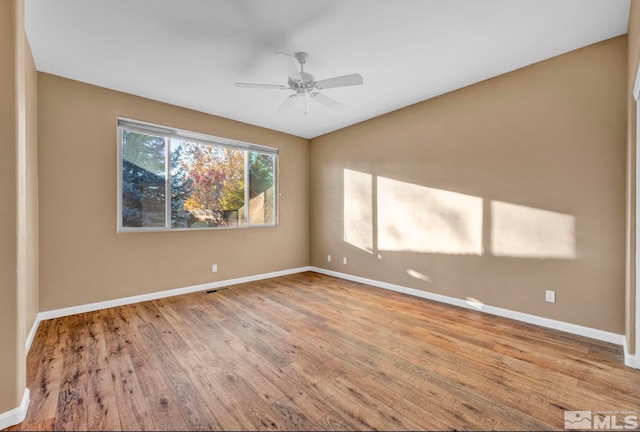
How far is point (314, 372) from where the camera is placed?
2.08 meters

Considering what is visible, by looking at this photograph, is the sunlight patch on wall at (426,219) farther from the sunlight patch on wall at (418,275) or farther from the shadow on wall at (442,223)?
the sunlight patch on wall at (418,275)

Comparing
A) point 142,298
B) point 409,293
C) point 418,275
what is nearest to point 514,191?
point 418,275

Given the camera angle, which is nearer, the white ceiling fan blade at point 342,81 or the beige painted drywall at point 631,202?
the beige painted drywall at point 631,202

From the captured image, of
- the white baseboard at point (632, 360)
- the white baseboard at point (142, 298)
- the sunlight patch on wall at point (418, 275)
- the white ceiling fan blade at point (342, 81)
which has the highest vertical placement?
the white ceiling fan blade at point (342, 81)

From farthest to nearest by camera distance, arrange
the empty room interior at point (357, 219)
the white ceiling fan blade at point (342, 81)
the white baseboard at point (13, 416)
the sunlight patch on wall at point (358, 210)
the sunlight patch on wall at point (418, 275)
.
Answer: the sunlight patch on wall at point (358, 210), the sunlight patch on wall at point (418, 275), the white ceiling fan blade at point (342, 81), the empty room interior at point (357, 219), the white baseboard at point (13, 416)

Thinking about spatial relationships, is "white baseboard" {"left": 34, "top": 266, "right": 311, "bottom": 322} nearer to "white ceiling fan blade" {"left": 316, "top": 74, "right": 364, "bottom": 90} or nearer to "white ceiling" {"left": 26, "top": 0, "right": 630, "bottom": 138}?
"white ceiling" {"left": 26, "top": 0, "right": 630, "bottom": 138}

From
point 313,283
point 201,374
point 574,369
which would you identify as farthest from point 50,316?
point 574,369

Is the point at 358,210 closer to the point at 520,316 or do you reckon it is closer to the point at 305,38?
the point at 520,316

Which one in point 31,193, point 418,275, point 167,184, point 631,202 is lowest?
point 418,275

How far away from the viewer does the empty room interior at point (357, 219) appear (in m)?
1.75

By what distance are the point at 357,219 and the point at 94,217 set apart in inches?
145

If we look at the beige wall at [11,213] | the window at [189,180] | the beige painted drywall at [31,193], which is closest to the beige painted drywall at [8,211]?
the beige wall at [11,213]

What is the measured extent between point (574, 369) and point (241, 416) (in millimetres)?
2461

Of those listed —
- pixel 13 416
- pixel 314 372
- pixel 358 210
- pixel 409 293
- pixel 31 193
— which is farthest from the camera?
pixel 358 210
